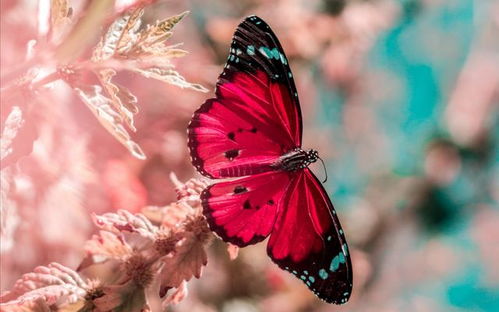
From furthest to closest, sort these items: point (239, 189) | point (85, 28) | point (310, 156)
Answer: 1. point (310, 156)
2. point (239, 189)
3. point (85, 28)

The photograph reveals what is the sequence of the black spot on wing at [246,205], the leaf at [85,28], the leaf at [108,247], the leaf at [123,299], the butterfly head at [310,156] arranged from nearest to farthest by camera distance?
the leaf at [85,28], the leaf at [123,299], the leaf at [108,247], the black spot on wing at [246,205], the butterfly head at [310,156]

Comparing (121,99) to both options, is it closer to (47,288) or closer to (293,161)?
(47,288)

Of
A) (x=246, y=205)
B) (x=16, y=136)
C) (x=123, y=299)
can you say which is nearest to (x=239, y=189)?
(x=246, y=205)

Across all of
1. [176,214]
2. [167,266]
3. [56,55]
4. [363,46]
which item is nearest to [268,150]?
[176,214]

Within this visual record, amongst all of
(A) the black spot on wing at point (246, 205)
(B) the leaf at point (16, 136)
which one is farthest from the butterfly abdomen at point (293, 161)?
(B) the leaf at point (16, 136)

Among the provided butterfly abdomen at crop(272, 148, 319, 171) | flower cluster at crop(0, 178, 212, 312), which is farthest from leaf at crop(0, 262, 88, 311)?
butterfly abdomen at crop(272, 148, 319, 171)

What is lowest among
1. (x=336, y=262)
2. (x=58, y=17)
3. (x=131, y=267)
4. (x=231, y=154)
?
(x=336, y=262)

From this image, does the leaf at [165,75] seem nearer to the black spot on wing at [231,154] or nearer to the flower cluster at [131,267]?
the flower cluster at [131,267]
